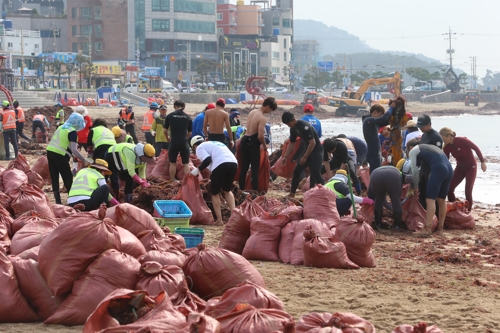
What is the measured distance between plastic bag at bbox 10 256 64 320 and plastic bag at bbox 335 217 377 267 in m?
2.88

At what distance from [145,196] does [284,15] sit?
126m

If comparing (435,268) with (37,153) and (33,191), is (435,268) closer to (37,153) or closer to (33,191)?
(33,191)

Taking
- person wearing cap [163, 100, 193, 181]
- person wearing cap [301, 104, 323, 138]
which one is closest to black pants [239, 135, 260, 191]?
person wearing cap [163, 100, 193, 181]

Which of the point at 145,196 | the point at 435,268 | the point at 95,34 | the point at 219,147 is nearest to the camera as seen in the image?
the point at 435,268

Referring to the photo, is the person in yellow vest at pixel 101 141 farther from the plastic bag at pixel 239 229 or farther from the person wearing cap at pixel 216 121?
the plastic bag at pixel 239 229

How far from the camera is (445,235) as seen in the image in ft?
30.2

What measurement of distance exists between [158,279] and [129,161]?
4.65 metres

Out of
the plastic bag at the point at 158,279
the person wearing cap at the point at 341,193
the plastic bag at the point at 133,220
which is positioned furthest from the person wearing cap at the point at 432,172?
the plastic bag at the point at 158,279

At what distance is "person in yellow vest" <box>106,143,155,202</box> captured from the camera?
29.7 feet

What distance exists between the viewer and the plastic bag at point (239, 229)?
7.36m

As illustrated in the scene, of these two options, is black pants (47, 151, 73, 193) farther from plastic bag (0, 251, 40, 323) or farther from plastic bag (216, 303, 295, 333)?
plastic bag (216, 303, 295, 333)

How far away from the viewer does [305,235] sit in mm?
6621

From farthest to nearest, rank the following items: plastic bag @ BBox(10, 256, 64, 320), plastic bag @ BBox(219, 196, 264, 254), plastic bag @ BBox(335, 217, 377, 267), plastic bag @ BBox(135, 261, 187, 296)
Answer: plastic bag @ BBox(219, 196, 264, 254) → plastic bag @ BBox(335, 217, 377, 267) → plastic bag @ BBox(10, 256, 64, 320) → plastic bag @ BBox(135, 261, 187, 296)

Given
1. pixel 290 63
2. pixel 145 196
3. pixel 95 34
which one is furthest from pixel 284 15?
pixel 145 196
